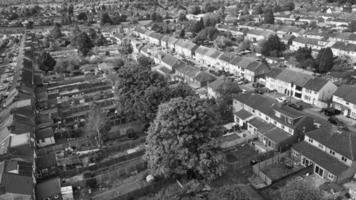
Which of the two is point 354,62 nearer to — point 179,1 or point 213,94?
point 213,94

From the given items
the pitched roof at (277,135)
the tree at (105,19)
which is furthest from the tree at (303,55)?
the tree at (105,19)

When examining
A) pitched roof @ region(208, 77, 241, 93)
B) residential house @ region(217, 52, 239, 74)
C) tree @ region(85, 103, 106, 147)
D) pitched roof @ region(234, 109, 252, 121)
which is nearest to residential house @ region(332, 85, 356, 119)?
pitched roof @ region(234, 109, 252, 121)

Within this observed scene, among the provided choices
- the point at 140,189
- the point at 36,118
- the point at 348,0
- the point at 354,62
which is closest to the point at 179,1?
the point at 348,0

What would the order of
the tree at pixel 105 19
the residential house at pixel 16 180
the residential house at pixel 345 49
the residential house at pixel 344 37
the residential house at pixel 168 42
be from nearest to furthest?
the residential house at pixel 16 180, the residential house at pixel 345 49, the residential house at pixel 344 37, the residential house at pixel 168 42, the tree at pixel 105 19

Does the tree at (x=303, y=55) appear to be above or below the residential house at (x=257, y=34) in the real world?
below

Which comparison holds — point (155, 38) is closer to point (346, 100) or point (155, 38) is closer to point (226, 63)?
point (226, 63)

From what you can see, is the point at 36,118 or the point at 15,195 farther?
the point at 36,118

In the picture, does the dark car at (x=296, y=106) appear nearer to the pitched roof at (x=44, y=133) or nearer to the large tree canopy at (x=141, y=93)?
the large tree canopy at (x=141, y=93)
